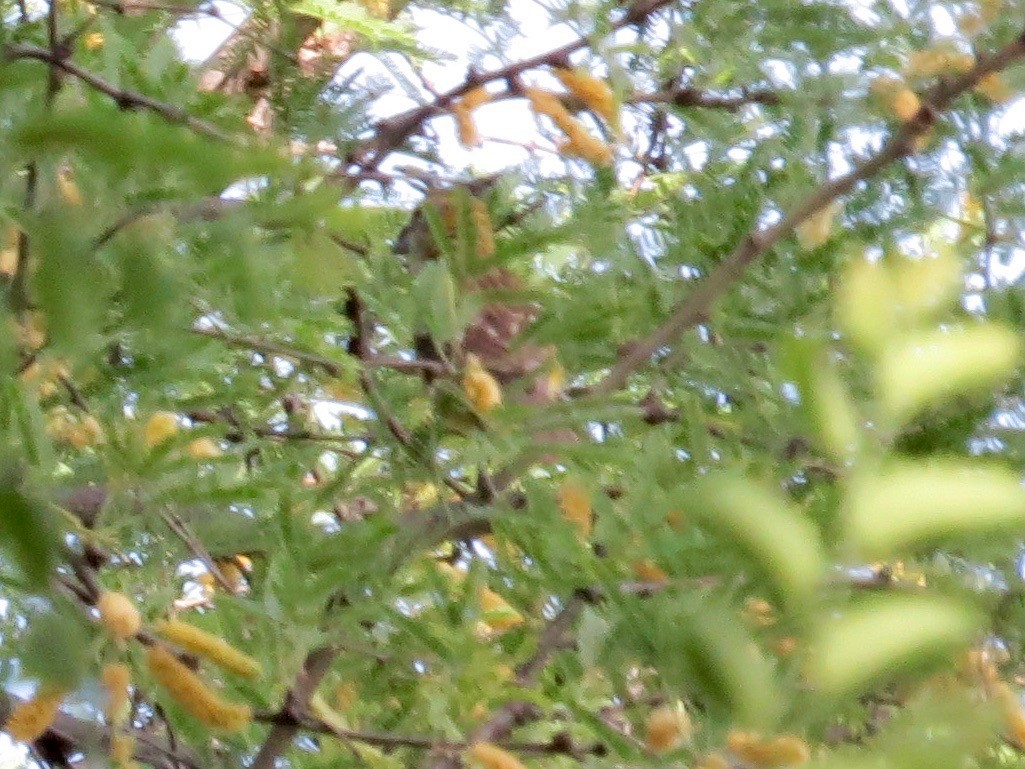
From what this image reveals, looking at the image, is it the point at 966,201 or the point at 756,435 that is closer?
the point at 756,435

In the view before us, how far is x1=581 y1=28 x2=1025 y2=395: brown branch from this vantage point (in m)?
0.70

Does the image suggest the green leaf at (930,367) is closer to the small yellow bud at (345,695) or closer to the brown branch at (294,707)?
the brown branch at (294,707)

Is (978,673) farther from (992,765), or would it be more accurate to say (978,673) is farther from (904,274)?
(904,274)

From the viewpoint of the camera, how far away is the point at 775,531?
0.32m

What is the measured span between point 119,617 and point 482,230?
0.86 feet

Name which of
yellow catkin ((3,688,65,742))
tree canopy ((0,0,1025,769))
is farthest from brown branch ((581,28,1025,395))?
yellow catkin ((3,688,65,742))

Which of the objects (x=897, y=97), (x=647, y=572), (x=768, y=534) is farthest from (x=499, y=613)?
(x=768, y=534)

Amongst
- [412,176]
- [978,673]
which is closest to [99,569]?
[412,176]

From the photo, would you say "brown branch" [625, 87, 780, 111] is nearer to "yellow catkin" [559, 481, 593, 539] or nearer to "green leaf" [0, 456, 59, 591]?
"yellow catkin" [559, 481, 593, 539]

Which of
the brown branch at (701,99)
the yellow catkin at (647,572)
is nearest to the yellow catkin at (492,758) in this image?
the yellow catkin at (647,572)

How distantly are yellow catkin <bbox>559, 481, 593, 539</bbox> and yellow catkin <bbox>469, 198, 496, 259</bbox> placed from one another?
0.12 metres

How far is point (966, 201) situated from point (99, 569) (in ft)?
2.09

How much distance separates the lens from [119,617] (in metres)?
0.58

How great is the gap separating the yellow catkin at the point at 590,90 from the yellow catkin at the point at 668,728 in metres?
0.35
